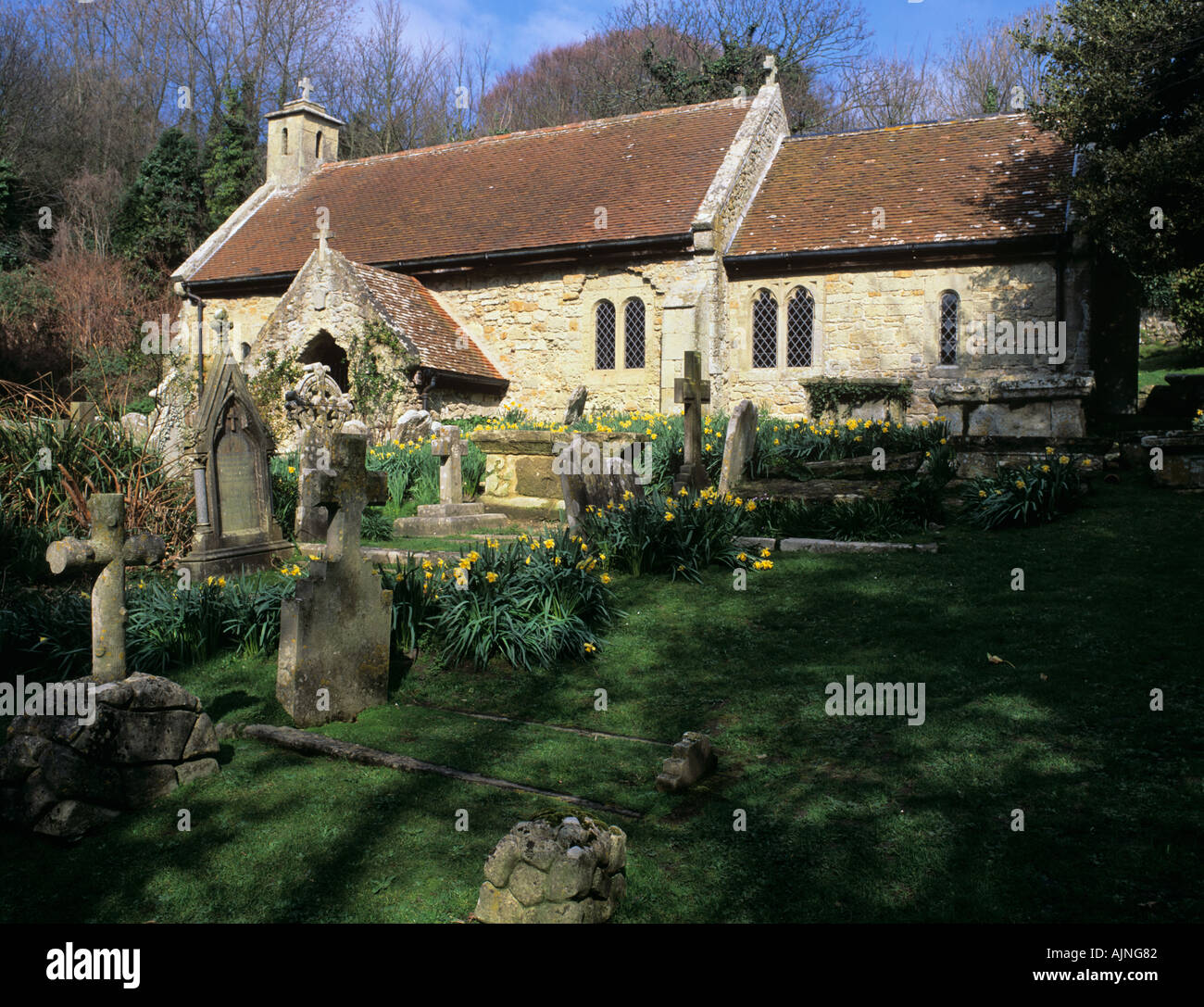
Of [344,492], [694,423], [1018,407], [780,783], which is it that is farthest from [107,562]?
[1018,407]

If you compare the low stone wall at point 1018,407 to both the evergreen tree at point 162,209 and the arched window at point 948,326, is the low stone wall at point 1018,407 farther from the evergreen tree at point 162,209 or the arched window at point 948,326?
the evergreen tree at point 162,209

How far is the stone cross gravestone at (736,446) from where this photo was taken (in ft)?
35.1

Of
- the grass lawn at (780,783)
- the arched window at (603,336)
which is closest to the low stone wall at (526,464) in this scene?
the grass lawn at (780,783)

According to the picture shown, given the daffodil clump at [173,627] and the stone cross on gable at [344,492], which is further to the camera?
the daffodil clump at [173,627]

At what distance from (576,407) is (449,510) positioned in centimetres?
603

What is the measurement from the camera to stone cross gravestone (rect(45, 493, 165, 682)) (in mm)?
4594

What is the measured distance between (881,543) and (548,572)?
11.5ft

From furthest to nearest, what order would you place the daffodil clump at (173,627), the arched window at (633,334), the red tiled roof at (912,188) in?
the arched window at (633,334)
the red tiled roof at (912,188)
the daffodil clump at (173,627)

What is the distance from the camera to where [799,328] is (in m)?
18.2

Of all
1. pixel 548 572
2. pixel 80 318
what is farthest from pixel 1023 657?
pixel 80 318

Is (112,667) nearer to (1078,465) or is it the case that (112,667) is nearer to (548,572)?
(548,572)

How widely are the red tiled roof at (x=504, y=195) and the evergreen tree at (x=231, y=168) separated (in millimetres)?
6627

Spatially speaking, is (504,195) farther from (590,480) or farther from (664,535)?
(664,535)

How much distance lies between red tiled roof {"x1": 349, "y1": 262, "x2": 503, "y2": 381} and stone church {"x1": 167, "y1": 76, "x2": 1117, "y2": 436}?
0.06m
